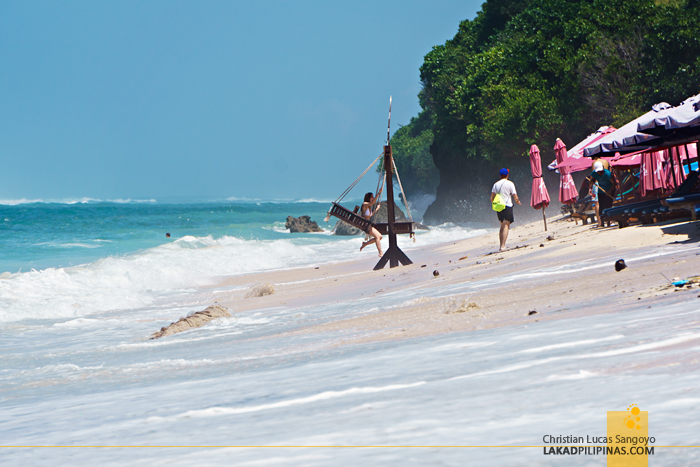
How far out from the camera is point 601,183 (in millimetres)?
14461

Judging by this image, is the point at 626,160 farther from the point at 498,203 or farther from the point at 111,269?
the point at 111,269

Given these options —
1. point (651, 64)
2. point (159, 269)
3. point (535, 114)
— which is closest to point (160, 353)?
point (159, 269)

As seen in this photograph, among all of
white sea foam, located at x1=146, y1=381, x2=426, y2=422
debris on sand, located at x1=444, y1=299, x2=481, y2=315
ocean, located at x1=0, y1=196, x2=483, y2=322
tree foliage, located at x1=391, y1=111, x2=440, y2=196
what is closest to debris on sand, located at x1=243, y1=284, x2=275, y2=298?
ocean, located at x1=0, y1=196, x2=483, y2=322

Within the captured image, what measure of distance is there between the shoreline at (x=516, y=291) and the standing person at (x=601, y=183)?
12.8ft

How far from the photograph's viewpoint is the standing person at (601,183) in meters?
14.2

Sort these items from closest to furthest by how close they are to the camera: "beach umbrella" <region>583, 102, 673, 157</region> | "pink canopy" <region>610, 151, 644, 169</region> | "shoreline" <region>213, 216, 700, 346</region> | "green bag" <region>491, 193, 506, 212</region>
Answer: "shoreline" <region>213, 216, 700, 346</region> < "beach umbrella" <region>583, 102, 673, 157</region> < "green bag" <region>491, 193, 506, 212</region> < "pink canopy" <region>610, 151, 644, 169</region>

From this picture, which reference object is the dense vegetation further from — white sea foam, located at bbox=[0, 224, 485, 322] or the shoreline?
the shoreline

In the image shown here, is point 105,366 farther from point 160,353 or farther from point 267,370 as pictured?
point 267,370

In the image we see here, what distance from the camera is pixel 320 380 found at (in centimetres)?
342

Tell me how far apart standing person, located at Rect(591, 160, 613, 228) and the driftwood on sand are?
974cm

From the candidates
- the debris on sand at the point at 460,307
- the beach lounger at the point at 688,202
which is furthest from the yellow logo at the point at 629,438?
the beach lounger at the point at 688,202

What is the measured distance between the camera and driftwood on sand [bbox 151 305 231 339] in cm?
696

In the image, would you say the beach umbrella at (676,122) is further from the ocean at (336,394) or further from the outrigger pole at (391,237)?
the ocean at (336,394)

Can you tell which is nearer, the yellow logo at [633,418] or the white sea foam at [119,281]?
the yellow logo at [633,418]
